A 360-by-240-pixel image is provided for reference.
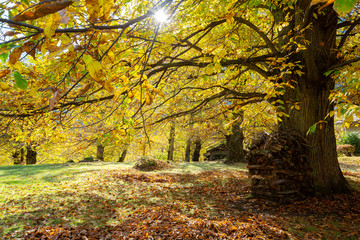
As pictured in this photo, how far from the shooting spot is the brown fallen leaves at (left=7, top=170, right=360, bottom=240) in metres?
2.95

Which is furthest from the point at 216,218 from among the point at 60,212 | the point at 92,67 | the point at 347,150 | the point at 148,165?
the point at 347,150

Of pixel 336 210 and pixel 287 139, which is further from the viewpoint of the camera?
pixel 287 139

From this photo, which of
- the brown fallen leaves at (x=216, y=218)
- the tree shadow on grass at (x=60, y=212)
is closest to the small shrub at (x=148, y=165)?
the brown fallen leaves at (x=216, y=218)

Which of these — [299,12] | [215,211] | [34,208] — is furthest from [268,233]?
[34,208]

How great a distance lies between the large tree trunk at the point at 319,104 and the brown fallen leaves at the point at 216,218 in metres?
0.45

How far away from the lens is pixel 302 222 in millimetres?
3436

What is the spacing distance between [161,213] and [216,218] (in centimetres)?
103

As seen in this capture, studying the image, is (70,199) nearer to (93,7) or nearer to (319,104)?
(93,7)

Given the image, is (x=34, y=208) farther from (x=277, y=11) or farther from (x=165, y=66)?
(x=277, y=11)

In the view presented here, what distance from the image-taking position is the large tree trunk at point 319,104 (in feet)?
15.1

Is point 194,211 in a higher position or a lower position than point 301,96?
lower

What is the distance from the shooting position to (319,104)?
4.72m

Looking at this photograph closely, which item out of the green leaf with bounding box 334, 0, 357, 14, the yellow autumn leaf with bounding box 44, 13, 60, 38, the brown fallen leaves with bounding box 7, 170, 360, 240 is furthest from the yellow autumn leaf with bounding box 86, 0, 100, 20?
the brown fallen leaves with bounding box 7, 170, 360, 240

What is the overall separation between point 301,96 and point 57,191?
6.75 meters
